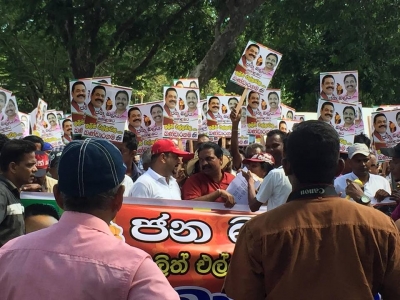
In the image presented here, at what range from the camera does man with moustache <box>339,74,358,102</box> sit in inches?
407

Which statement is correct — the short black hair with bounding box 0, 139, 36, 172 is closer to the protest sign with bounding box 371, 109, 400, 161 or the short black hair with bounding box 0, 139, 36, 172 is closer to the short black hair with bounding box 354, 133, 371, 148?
the short black hair with bounding box 354, 133, 371, 148

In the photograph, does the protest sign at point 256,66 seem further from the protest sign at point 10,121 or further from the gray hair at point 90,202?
the gray hair at point 90,202

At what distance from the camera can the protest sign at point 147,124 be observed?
9781 mm

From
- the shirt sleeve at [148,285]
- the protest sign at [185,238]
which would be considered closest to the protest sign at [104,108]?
the protest sign at [185,238]

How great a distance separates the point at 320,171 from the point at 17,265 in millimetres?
1259

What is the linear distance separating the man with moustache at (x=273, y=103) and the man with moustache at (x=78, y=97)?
356cm

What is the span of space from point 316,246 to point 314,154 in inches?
14.3

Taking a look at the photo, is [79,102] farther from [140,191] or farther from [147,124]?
[140,191]

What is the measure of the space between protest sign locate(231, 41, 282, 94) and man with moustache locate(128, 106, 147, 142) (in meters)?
1.57

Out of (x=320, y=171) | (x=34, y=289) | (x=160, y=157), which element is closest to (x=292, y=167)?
(x=320, y=171)

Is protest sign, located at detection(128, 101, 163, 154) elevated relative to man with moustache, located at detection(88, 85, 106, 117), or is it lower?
lower

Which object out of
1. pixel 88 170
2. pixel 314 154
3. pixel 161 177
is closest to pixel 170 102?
pixel 161 177

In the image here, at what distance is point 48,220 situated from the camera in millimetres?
4172

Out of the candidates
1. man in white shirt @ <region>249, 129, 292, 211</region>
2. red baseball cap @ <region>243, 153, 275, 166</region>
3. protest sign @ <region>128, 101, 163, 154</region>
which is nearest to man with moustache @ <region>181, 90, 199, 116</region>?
protest sign @ <region>128, 101, 163, 154</region>
